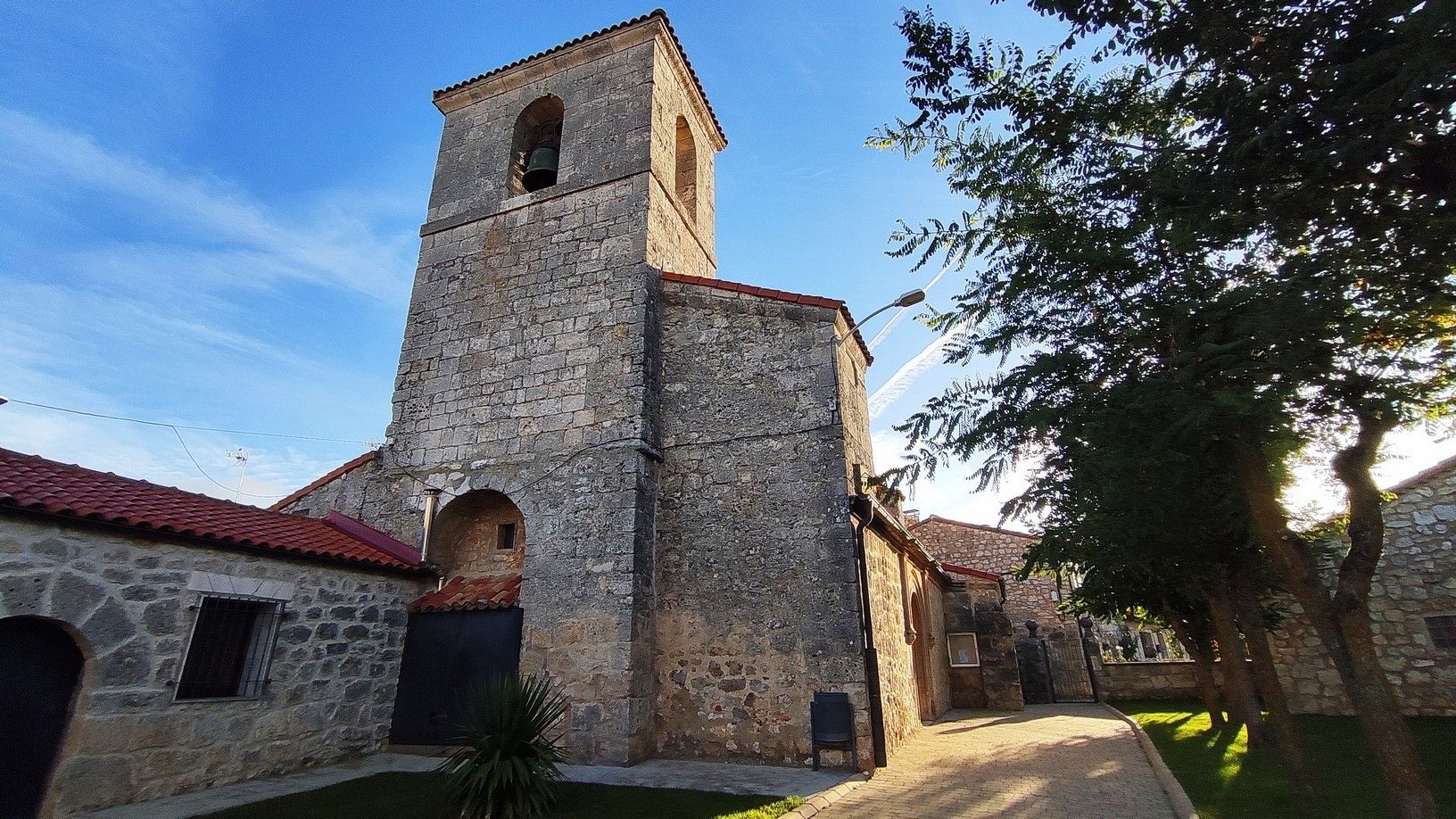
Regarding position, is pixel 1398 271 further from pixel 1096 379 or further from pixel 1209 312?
pixel 1096 379

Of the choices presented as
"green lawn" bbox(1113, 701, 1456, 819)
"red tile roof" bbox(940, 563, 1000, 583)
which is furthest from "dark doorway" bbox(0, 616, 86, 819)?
"red tile roof" bbox(940, 563, 1000, 583)

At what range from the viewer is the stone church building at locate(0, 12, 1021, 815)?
21.1ft

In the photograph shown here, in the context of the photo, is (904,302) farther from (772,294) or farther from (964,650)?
(964,650)

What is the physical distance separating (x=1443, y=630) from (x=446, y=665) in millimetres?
16297

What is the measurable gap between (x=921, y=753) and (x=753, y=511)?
12.9ft

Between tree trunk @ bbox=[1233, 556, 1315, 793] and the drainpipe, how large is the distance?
10.1m

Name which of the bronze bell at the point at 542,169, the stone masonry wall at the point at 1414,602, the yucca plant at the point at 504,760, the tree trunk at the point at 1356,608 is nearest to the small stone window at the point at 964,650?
the stone masonry wall at the point at 1414,602

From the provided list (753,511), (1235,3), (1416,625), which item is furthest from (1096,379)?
(1416,625)

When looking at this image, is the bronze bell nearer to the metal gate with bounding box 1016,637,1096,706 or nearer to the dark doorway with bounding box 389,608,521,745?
the dark doorway with bounding box 389,608,521,745

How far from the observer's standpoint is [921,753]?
8953 mm

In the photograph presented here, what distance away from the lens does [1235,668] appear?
982cm

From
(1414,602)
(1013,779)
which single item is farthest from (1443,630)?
(1013,779)

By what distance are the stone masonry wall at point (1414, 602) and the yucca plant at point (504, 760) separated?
45.6ft

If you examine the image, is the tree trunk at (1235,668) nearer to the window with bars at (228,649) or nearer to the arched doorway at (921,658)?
the arched doorway at (921,658)
